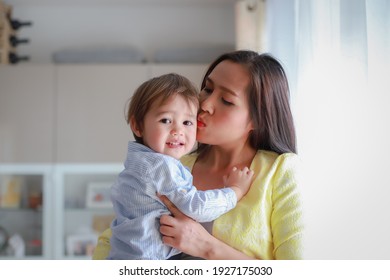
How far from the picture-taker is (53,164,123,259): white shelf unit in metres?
1.86

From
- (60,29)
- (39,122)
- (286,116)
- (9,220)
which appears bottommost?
(9,220)

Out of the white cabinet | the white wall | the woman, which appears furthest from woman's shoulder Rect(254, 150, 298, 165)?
the white cabinet

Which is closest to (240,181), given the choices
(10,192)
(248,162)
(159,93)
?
(248,162)

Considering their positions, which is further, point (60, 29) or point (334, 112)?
point (60, 29)

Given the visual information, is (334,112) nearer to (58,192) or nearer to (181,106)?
(181,106)

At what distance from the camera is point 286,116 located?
2.27ft

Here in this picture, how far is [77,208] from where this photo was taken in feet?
6.16

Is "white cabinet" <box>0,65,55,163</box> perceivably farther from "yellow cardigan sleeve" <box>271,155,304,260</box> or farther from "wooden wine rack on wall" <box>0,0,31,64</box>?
"yellow cardigan sleeve" <box>271,155,304,260</box>

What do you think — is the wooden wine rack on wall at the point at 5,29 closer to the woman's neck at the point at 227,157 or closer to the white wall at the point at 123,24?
the white wall at the point at 123,24

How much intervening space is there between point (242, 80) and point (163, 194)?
0.55 ft

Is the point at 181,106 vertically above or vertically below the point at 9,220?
above

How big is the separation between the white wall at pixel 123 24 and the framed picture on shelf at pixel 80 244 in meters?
0.64

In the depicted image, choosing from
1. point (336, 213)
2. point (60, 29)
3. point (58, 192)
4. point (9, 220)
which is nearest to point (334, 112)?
point (336, 213)
